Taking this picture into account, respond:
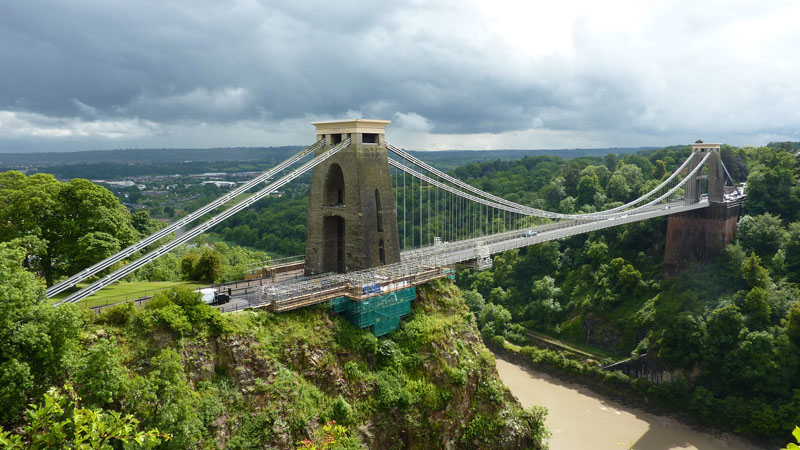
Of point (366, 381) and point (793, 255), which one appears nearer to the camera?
point (366, 381)

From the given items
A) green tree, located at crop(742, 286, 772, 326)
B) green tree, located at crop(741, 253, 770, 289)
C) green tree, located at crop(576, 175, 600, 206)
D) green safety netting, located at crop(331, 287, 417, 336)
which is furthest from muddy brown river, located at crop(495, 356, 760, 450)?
green tree, located at crop(576, 175, 600, 206)

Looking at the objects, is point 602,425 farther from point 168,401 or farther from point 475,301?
point 168,401

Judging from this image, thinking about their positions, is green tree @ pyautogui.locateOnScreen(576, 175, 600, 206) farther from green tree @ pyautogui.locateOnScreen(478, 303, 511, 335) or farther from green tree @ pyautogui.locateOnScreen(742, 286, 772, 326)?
green tree @ pyautogui.locateOnScreen(742, 286, 772, 326)

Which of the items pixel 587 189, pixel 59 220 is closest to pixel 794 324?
A: pixel 587 189

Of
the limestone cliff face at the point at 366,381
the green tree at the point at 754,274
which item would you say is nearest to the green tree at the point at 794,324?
the green tree at the point at 754,274

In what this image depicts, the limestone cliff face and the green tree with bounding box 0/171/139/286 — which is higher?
the green tree with bounding box 0/171/139/286

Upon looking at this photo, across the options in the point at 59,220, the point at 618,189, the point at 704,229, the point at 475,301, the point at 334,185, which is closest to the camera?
the point at 59,220
